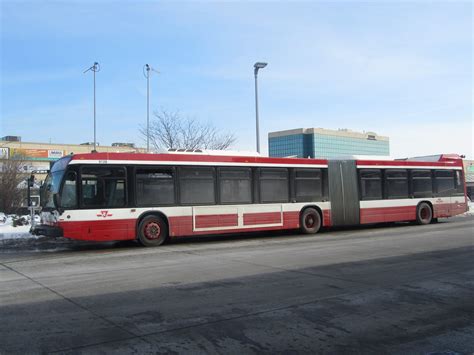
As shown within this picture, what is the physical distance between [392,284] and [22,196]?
27166mm

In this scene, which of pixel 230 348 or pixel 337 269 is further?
pixel 337 269

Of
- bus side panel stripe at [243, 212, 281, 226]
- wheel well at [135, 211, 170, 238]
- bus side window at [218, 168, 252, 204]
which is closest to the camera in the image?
wheel well at [135, 211, 170, 238]

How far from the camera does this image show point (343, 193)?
1864 cm

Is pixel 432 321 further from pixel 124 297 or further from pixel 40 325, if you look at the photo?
pixel 40 325

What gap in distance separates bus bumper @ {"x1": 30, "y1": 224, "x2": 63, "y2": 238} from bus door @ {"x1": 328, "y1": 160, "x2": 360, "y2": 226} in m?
10.3

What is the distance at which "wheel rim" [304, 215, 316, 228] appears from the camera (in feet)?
58.6

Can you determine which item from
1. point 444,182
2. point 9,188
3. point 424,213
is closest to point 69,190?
point 424,213

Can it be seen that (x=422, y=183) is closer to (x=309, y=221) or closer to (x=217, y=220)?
(x=309, y=221)

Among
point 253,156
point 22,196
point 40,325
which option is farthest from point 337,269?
point 22,196

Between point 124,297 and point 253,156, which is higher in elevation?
point 253,156

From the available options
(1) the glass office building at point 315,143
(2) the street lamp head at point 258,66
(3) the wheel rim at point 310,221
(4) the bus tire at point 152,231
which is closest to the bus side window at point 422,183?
(3) the wheel rim at point 310,221

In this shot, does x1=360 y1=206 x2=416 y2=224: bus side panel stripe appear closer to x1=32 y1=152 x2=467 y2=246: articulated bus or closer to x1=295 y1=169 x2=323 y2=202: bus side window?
x1=32 y1=152 x2=467 y2=246: articulated bus

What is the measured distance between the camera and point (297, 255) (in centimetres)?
1183

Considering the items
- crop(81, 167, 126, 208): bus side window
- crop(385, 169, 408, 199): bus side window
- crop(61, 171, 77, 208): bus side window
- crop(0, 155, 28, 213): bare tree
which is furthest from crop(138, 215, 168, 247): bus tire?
crop(0, 155, 28, 213): bare tree
